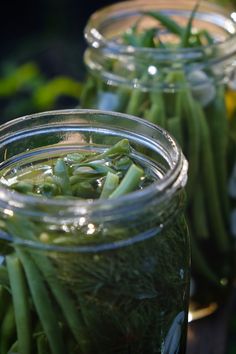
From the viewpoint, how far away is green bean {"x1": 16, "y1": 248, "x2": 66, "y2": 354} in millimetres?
456

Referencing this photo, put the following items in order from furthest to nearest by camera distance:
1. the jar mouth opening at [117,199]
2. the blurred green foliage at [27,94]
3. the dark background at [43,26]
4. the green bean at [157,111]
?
the dark background at [43,26], the blurred green foliage at [27,94], the green bean at [157,111], the jar mouth opening at [117,199]

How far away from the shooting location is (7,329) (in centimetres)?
48

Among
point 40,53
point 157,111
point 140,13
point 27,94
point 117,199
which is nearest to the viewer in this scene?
point 117,199

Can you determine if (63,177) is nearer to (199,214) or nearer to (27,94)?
(199,214)

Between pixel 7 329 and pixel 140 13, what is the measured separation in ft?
1.44

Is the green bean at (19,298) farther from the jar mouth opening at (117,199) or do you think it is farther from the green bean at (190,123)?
the green bean at (190,123)

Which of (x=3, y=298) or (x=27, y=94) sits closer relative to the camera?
(x=3, y=298)

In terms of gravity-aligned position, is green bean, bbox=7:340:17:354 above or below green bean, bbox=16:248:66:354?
below

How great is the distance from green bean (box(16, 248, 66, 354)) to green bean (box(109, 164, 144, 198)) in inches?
2.4

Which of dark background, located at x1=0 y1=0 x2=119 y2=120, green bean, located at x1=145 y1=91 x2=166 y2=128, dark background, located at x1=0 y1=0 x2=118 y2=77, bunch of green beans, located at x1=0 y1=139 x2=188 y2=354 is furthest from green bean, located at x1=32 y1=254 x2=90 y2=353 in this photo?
dark background, located at x1=0 y1=0 x2=118 y2=77

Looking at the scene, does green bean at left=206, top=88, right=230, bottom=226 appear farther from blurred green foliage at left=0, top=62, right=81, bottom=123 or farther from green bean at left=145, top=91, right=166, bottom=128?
blurred green foliage at left=0, top=62, right=81, bottom=123

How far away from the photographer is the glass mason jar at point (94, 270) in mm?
450

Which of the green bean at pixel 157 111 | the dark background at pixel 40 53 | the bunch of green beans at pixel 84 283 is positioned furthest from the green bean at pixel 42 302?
the dark background at pixel 40 53

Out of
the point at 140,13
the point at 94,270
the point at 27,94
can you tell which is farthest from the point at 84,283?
the point at 27,94
